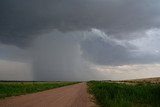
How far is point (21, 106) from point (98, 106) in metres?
5.38

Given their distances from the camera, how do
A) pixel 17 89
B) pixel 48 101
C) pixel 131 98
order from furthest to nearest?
pixel 17 89, pixel 131 98, pixel 48 101

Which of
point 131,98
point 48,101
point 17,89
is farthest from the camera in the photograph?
point 17,89

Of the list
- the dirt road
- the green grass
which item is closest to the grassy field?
the dirt road

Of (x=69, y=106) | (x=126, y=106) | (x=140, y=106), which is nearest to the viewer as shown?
(x=126, y=106)

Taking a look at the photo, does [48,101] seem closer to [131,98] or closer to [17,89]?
[131,98]

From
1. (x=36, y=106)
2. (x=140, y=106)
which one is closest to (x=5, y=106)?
(x=36, y=106)

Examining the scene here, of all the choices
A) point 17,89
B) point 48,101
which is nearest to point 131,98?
point 48,101

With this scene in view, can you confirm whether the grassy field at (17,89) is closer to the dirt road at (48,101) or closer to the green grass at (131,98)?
the dirt road at (48,101)

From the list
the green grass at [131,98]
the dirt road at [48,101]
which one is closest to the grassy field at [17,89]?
the dirt road at [48,101]

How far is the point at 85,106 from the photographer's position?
2062 cm

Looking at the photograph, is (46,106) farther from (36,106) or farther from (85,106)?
(85,106)

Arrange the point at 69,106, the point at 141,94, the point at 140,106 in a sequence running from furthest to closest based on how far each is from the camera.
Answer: the point at 141,94 < the point at 140,106 < the point at 69,106

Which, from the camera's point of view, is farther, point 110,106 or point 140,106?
point 140,106

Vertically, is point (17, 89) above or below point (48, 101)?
above
